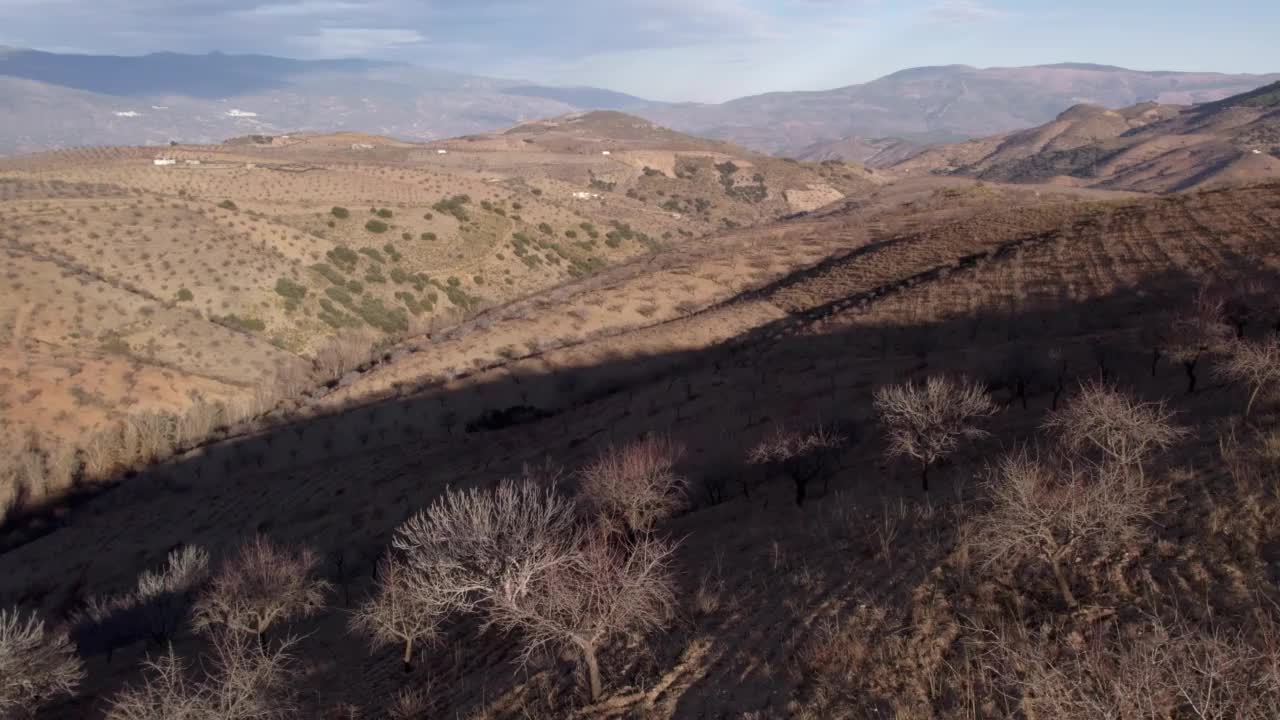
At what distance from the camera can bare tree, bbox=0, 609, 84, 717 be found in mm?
13125

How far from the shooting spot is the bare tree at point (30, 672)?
13.1 m

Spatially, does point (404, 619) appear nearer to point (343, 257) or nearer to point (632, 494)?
point (632, 494)

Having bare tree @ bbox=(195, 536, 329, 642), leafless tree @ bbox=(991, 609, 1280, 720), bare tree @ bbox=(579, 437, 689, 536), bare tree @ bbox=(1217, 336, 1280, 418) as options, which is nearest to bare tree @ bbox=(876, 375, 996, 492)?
bare tree @ bbox=(1217, 336, 1280, 418)

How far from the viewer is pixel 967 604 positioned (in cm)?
981

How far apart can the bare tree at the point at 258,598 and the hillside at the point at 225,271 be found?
21264mm

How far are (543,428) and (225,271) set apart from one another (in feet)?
112

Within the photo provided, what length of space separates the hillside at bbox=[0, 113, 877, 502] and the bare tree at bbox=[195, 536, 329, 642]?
21.3 m

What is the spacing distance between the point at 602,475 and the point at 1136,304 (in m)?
24.9

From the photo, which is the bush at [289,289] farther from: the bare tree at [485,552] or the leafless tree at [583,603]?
the leafless tree at [583,603]

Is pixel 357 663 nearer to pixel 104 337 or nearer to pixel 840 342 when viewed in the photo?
pixel 840 342

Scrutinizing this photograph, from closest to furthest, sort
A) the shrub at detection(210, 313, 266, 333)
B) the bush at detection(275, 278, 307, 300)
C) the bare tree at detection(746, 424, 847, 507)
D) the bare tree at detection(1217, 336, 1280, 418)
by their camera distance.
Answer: the bare tree at detection(1217, 336, 1280, 418) < the bare tree at detection(746, 424, 847, 507) < the shrub at detection(210, 313, 266, 333) < the bush at detection(275, 278, 307, 300)

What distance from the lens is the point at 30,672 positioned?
13.5 m

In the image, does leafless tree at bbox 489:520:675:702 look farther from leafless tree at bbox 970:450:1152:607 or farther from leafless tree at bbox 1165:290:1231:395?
leafless tree at bbox 1165:290:1231:395

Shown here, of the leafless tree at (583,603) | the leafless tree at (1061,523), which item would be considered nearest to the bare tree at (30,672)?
the leafless tree at (583,603)
